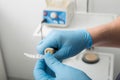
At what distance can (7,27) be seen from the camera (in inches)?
63.2

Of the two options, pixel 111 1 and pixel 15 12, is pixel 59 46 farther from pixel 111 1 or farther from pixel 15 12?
pixel 15 12

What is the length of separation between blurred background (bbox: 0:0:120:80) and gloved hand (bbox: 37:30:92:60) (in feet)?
1.39

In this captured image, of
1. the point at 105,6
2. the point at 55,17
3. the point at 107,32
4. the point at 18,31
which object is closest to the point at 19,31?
the point at 18,31

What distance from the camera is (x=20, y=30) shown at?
1.59m

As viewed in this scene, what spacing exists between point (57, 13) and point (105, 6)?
0.35 m

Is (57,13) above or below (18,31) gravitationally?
above

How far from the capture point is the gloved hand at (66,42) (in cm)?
93

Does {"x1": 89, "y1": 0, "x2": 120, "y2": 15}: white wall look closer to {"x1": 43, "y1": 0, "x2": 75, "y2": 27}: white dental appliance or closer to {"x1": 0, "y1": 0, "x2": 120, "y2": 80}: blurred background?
{"x1": 0, "y1": 0, "x2": 120, "y2": 80}: blurred background

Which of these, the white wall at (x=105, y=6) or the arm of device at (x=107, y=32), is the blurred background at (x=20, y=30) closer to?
the white wall at (x=105, y=6)

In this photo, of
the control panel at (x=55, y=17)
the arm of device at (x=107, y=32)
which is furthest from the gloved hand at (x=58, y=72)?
the control panel at (x=55, y=17)

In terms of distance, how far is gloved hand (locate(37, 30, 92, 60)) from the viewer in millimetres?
928

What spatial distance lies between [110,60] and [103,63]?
0.19 ft

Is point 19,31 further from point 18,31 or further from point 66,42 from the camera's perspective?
point 66,42

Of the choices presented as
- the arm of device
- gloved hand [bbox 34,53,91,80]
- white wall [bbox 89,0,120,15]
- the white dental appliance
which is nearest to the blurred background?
white wall [bbox 89,0,120,15]
